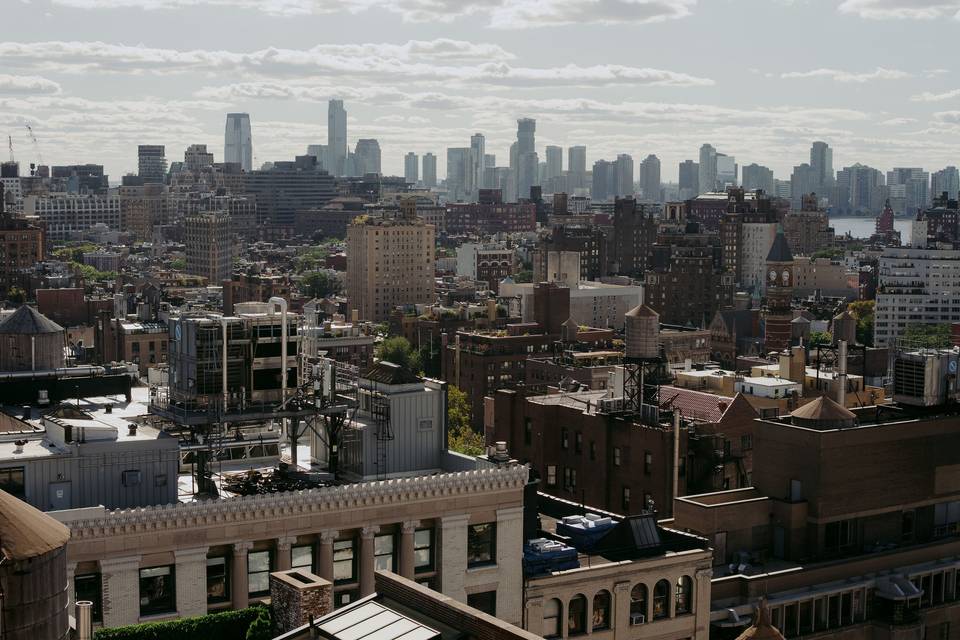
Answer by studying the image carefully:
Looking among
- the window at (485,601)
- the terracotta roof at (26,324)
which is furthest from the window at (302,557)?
the terracotta roof at (26,324)

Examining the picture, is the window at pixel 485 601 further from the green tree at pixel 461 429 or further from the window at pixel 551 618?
the green tree at pixel 461 429

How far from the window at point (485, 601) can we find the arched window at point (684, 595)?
7.45 meters

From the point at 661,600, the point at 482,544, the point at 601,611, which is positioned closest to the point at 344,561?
the point at 482,544

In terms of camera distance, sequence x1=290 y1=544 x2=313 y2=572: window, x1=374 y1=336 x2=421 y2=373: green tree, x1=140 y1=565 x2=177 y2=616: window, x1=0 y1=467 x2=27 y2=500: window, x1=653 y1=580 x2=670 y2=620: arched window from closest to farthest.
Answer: x1=140 y1=565 x2=177 y2=616: window → x1=0 y1=467 x2=27 y2=500: window → x1=290 y1=544 x2=313 y2=572: window → x1=653 y1=580 x2=670 y2=620: arched window → x1=374 y1=336 x2=421 y2=373: green tree

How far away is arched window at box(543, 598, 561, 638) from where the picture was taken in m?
48.9

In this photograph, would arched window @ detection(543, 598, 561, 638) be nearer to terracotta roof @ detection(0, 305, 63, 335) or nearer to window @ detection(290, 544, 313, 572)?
window @ detection(290, 544, 313, 572)

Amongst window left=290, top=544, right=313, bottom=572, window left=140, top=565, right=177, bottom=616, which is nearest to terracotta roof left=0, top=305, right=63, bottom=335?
window left=290, top=544, right=313, bottom=572

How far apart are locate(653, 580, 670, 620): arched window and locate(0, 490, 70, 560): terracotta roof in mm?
33628

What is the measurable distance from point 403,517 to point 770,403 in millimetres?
49141

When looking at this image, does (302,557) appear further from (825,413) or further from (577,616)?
(825,413)

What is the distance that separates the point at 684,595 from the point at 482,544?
8.60 m

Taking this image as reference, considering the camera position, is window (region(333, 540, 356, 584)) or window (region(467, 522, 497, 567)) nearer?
window (region(333, 540, 356, 584))

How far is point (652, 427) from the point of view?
7512 centimetres

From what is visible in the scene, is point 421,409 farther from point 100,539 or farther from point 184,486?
point 100,539
